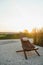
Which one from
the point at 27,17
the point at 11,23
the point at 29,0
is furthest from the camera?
the point at 11,23

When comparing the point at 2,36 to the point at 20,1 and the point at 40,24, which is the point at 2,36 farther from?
the point at 20,1

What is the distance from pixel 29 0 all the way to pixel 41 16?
6.12ft

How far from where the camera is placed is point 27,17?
1019cm

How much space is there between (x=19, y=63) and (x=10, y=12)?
5.79 m

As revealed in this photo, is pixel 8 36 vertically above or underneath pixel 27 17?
underneath

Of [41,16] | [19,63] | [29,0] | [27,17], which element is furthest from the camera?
[27,17]

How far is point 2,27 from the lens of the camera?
11664 mm

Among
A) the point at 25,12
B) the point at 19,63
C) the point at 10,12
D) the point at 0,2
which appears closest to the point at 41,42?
the point at 25,12

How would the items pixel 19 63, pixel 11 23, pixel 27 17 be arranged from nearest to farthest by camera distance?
1. pixel 19 63
2. pixel 27 17
3. pixel 11 23

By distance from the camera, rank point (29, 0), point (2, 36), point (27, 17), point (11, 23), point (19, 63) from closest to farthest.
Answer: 1. point (19, 63)
2. point (29, 0)
3. point (27, 17)
4. point (11, 23)
5. point (2, 36)

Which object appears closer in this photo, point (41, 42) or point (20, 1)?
point (20, 1)

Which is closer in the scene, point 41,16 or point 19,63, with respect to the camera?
point 19,63

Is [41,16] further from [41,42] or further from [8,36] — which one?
[8,36]

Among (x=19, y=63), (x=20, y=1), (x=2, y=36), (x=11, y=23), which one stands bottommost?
(x=19, y=63)
